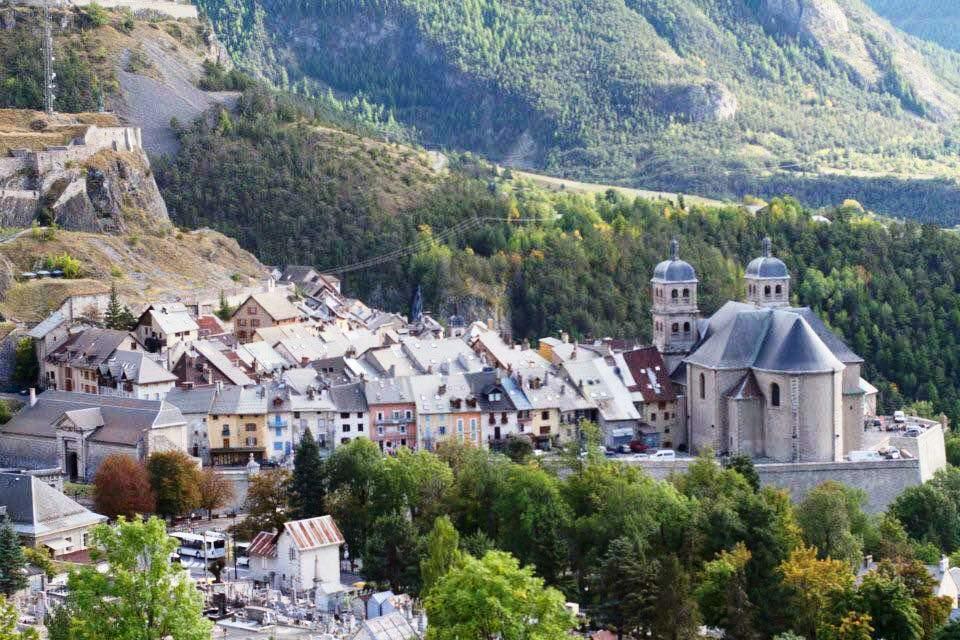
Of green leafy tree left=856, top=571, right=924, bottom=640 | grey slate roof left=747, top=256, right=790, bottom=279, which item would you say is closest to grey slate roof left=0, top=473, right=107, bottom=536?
green leafy tree left=856, top=571, right=924, bottom=640

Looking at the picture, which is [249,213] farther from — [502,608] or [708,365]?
[502,608]

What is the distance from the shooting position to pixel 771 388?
107250 millimetres

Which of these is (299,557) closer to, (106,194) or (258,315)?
(258,315)

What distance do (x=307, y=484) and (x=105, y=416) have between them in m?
13.4

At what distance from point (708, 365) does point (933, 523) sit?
14.3 m

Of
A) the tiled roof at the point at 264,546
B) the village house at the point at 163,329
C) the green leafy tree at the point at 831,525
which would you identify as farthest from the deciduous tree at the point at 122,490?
the green leafy tree at the point at 831,525

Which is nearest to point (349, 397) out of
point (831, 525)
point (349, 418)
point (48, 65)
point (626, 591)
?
point (349, 418)

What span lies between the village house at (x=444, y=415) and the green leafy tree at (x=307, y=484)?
13375mm

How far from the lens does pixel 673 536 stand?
90.5 meters

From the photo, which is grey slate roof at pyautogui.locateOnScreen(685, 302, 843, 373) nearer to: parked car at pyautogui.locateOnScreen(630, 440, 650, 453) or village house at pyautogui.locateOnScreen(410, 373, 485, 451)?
parked car at pyautogui.locateOnScreen(630, 440, 650, 453)

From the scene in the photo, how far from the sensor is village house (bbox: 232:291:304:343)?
126m

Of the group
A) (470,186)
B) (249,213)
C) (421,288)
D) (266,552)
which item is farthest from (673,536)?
(470,186)

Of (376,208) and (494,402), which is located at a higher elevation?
(376,208)

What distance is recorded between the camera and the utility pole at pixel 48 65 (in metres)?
157
